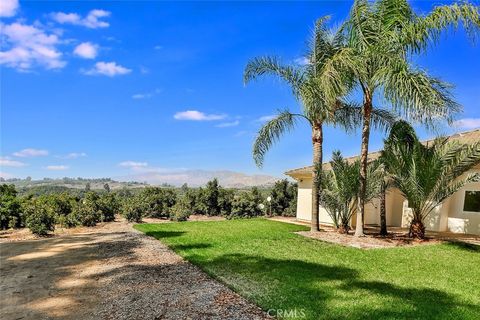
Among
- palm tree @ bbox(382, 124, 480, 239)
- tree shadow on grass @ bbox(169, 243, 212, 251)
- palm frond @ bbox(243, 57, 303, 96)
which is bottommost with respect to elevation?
tree shadow on grass @ bbox(169, 243, 212, 251)

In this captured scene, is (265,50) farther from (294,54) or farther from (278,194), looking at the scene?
(278,194)

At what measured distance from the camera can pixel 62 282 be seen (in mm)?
7109

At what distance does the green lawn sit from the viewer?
5.59 meters

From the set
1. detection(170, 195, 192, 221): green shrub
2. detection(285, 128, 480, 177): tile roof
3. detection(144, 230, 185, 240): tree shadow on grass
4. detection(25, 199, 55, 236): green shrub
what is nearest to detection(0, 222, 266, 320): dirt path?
detection(144, 230, 185, 240): tree shadow on grass

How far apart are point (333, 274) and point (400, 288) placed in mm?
1317

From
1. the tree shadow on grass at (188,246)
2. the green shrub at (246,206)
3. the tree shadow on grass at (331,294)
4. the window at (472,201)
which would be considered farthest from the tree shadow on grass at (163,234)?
the green shrub at (246,206)

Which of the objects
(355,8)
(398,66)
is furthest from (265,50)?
(398,66)

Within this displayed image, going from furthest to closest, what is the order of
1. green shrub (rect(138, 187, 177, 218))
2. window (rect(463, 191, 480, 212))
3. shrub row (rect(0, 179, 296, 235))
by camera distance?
green shrub (rect(138, 187, 177, 218)) → shrub row (rect(0, 179, 296, 235)) → window (rect(463, 191, 480, 212))

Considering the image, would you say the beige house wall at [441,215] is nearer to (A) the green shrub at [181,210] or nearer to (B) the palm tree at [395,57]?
(B) the palm tree at [395,57]

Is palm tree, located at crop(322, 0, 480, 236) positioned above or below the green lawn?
above

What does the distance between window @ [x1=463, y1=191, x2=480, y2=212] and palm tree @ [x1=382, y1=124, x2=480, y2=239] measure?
304cm

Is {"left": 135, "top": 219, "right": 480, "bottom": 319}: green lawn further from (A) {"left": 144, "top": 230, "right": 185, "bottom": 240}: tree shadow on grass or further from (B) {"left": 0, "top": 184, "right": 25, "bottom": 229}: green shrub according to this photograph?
(B) {"left": 0, "top": 184, "right": 25, "bottom": 229}: green shrub

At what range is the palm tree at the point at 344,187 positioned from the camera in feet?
43.8

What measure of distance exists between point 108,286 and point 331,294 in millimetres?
4087
